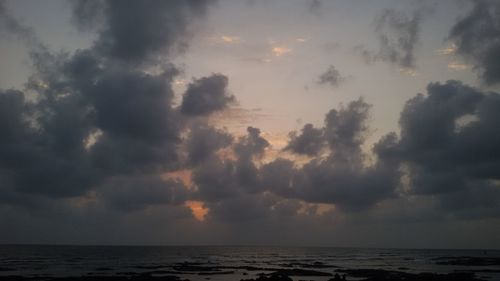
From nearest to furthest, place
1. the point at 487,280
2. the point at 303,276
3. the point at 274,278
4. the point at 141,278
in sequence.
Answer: the point at 274,278, the point at 141,278, the point at 487,280, the point at 303,276

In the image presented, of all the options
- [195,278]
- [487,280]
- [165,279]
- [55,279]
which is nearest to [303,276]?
[195,278]

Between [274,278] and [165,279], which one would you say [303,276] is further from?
[165,279]

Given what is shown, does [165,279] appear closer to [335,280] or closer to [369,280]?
[335,280]

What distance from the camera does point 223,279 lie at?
7050 centimetres

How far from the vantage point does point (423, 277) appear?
68.2 meters

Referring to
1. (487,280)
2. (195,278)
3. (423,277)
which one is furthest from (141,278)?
(487,280)

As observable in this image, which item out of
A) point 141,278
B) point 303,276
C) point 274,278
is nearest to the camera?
point 274,278

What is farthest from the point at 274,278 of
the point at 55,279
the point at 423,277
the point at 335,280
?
the point at 55,279

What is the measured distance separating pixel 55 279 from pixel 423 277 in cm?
5505

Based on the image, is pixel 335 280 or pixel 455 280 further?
pixel 455 280

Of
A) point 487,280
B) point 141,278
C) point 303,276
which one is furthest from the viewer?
point 303,276

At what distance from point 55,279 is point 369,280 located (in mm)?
46149

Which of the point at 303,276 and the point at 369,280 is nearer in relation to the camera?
the point at 369,280

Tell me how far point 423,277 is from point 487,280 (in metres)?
11.1
